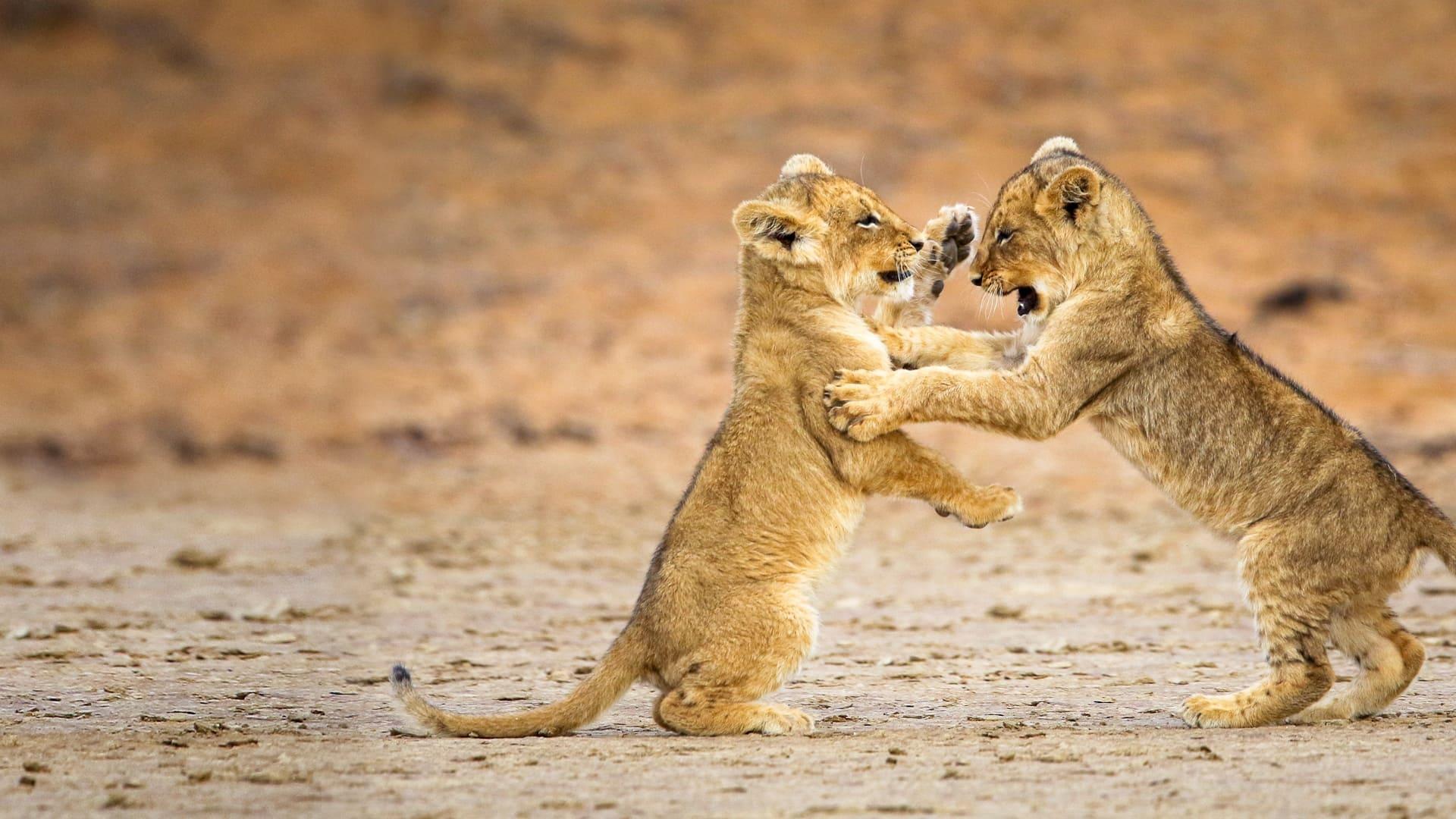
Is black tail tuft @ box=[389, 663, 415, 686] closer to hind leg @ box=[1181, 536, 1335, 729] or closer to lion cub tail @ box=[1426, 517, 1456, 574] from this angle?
hind leg @ box=[1181, 536, 1335, 729]

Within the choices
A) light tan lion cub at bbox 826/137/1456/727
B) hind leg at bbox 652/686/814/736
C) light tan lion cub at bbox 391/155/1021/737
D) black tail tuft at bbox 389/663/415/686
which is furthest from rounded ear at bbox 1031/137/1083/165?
black tail tuft at bbox 389/663/415/686

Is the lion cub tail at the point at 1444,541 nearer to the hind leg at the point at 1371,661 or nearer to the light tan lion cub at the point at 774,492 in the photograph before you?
the hind leg at the point at 1371,661

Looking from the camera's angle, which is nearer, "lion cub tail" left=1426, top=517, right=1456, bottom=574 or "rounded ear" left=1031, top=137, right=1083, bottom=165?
"lion cub tail" left=1426, top=517, right=1456, bottom=574

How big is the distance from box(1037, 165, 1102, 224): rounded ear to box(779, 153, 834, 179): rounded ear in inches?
41.6

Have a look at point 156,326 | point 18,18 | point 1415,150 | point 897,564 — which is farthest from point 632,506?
point 18,18

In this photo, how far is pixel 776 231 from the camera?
762 centimetres

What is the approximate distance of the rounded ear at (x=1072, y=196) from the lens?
7723 mm

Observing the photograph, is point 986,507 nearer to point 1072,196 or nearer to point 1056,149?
point 1072,196

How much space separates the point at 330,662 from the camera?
9.12m

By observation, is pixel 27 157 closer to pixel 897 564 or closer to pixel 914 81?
pixel 914 81

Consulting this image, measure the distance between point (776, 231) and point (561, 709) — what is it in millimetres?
2380

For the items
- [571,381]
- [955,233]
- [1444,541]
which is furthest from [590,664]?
[571,381]

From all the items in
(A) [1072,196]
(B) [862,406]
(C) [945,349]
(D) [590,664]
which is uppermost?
(A) [1072,196]

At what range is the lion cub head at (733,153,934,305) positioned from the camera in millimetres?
7609
